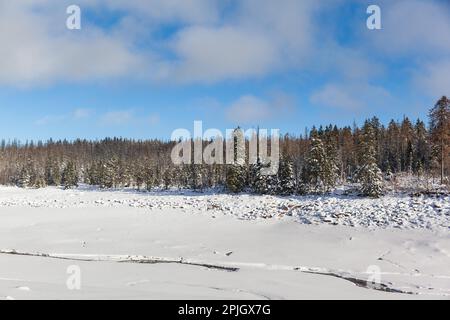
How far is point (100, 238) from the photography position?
80.1 ft

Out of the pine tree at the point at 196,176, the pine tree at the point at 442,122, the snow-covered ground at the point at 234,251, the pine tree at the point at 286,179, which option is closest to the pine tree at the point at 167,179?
the pine tree at the point at 196,176

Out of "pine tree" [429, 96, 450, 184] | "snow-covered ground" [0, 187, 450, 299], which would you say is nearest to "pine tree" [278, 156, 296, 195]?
"pine tree" [429, 96, 450, 184]

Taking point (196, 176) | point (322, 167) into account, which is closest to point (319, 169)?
point (322, 167)

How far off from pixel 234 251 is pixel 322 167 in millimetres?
39213

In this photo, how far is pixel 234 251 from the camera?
20312 mm

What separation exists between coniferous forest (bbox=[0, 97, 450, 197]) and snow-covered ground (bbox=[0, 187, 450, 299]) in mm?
19799

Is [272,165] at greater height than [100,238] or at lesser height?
greater

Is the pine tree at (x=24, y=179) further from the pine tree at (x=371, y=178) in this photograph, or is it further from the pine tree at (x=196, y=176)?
the pine tree at (x=371, y=178)

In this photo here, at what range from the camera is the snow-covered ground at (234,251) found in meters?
12.2

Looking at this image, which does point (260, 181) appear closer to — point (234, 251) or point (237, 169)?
point (237, 169)

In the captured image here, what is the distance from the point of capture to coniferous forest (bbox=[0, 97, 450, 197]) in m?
50.2
